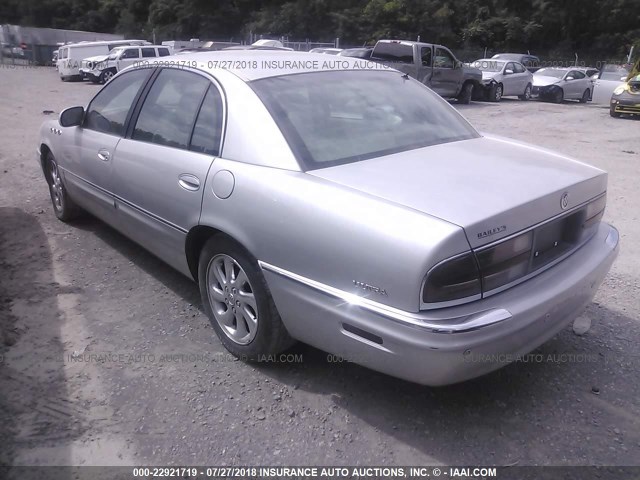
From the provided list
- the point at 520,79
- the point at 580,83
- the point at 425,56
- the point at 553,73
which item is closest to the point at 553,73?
the point at 553,73

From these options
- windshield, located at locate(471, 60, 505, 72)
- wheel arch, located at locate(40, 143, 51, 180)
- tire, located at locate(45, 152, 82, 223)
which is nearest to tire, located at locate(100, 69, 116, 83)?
windshield, located at locate(471, 60, 505, 72)

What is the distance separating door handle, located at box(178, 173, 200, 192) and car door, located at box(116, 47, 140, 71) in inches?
864

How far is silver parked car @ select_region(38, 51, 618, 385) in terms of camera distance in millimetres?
2301

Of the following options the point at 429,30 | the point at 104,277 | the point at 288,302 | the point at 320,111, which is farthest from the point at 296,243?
the point at 429,30

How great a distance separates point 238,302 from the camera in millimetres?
3107

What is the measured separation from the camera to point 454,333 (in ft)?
7.35

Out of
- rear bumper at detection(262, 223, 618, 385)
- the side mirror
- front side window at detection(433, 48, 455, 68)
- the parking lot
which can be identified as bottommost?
the parking lot

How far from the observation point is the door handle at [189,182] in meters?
3.13

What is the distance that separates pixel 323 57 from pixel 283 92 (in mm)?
814

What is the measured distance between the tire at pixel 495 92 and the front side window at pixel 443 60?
246 centimetres

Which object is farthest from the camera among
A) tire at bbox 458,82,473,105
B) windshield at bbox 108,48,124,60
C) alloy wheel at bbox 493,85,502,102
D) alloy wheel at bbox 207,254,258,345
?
windshield at bbox 108,48,124,60

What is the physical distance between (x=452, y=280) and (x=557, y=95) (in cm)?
2020

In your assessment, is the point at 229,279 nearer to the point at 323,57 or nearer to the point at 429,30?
the point at 323,57

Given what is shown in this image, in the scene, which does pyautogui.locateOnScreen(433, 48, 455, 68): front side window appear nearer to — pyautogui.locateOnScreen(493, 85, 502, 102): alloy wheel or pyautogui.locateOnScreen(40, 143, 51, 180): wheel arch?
pyautogui.locateOnScreen(493, 85, 502, 102): alloy wheel
